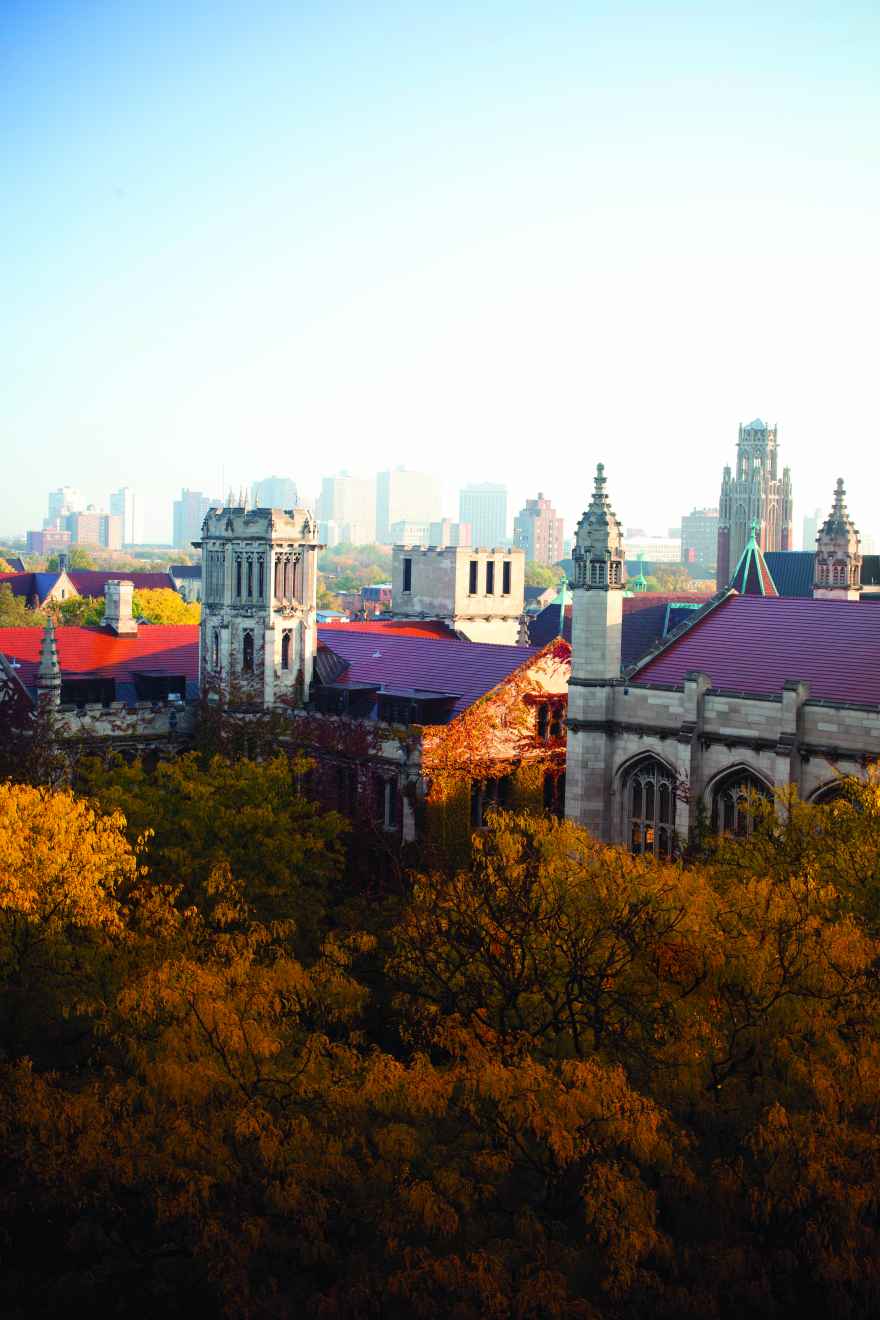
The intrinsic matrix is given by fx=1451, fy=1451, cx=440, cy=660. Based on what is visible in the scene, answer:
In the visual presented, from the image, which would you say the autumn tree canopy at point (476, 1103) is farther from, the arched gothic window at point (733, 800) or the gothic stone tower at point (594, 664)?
the gothic stone tower at point (594, 664)

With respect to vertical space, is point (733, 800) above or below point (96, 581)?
below

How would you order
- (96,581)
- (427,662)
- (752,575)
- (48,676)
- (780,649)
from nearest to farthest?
(780,649)
(48,676)
(427,662)
(752,575)
(96,581)

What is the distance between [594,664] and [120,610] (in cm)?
2862

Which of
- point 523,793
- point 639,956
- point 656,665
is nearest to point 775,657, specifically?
point 656,665

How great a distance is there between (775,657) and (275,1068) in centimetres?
2823

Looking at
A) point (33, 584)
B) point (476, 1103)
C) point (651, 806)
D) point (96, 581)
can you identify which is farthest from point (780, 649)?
point (96, 581)

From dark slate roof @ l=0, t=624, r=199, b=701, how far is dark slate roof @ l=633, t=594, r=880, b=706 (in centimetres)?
2399

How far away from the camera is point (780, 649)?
50.3 meters

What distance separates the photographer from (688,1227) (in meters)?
23.5

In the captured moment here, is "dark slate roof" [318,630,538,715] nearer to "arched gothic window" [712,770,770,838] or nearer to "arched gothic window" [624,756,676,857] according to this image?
"arched gothic window" [624,756,676,857]

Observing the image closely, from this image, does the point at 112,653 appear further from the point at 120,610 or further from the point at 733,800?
the point at 733,800

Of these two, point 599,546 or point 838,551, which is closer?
point 599,546

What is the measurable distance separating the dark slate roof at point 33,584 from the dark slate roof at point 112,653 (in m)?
115

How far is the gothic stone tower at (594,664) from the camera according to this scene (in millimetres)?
51312
